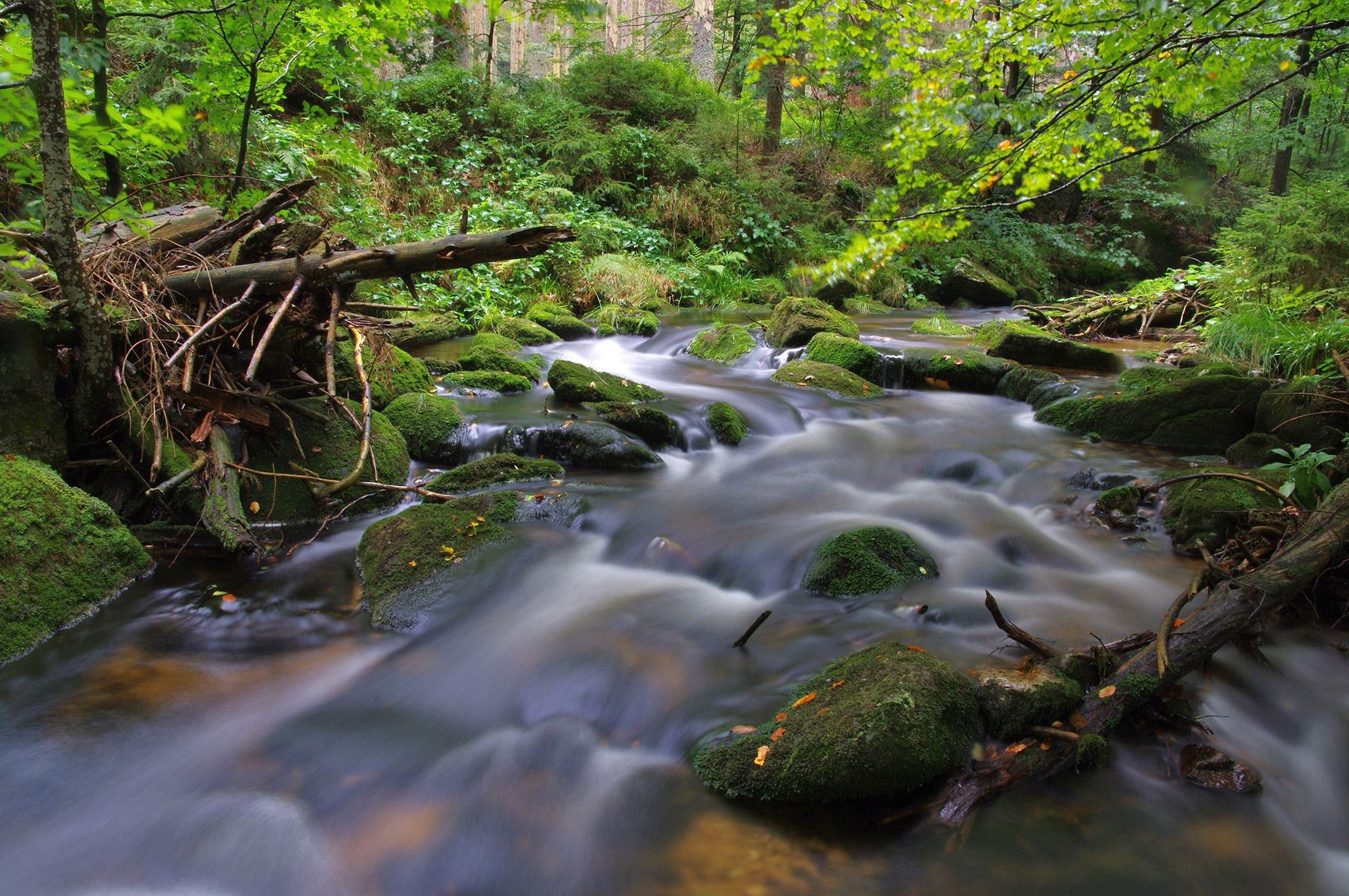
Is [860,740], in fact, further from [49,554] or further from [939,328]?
[939,328]

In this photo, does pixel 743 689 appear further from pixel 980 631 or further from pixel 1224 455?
pixel 1224 455

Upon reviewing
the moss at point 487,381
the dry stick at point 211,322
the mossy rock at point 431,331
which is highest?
the dry stick at point 211,322

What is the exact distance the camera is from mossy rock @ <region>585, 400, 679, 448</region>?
631 cm

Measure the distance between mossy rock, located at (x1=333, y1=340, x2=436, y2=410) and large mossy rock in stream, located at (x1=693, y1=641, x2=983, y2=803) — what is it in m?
3.37

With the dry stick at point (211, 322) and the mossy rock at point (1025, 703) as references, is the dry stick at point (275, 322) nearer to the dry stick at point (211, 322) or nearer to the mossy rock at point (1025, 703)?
the dry stick at point (211, 322)

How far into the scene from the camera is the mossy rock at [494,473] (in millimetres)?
4895

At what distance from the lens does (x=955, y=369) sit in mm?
8297

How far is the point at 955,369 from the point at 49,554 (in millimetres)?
8240

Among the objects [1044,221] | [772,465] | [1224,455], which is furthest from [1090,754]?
[1044,221]

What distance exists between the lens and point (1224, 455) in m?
5.51

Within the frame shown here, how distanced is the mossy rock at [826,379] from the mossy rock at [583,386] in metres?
2.14

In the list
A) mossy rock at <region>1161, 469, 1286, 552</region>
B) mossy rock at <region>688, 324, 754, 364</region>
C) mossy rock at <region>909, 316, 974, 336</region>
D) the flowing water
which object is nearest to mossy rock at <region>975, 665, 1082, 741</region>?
the flowing water

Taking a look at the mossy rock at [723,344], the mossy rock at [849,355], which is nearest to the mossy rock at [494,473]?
the mossy rock at [849,355]

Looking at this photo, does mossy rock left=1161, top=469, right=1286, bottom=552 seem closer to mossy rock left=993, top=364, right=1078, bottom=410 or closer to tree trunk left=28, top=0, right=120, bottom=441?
mossy rock left=993, top=364, right=1078, bottom=410
